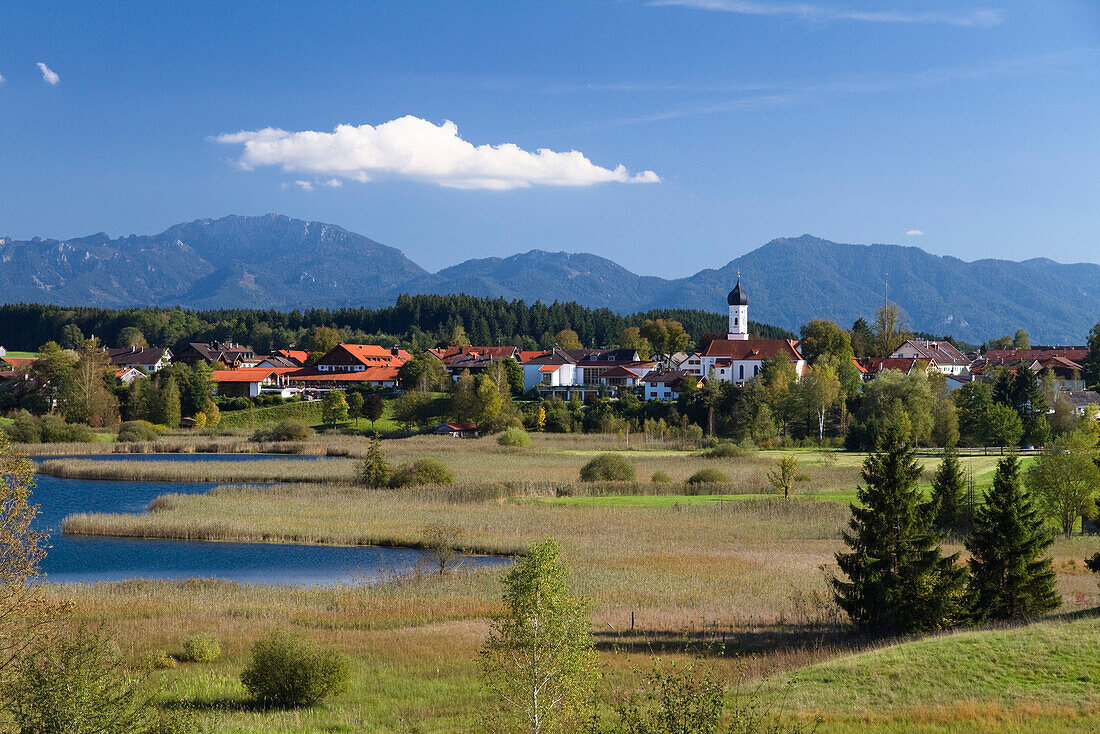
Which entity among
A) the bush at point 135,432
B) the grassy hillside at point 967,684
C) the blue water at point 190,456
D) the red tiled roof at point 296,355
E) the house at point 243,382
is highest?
the red tiled roof at point 296,355

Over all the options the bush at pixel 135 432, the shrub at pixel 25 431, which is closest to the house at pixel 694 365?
the bush at pixel 135 432

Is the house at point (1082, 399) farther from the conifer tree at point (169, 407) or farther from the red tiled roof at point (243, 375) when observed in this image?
the red tiled roof at point (243, 375)

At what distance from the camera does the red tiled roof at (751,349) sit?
106m

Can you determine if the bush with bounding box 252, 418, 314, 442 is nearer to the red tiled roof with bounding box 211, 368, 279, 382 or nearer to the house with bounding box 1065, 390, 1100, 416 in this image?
the red tiled roof with bounding box 211, 368, 279, 382

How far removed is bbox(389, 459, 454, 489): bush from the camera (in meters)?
54.2

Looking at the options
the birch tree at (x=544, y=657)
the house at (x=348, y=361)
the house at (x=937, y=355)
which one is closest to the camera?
the birch tree at (x=544, y=657)

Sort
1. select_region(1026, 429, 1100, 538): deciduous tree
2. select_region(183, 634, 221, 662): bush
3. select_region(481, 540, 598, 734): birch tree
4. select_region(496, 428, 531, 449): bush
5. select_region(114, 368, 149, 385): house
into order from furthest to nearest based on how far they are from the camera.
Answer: select_region(114, 368, 149, 385): house < select_region(496, 428, 531, 449): bush < select_region(1026, 429, 1100, 538): deciduous tree < select_region(183, 634, 221, 662): bush < select_region(481, 540, 598, 734): birch tree

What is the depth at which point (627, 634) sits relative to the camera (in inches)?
953

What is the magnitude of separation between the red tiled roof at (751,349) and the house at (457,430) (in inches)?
1315

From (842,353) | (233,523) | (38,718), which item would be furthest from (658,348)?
(38,718)

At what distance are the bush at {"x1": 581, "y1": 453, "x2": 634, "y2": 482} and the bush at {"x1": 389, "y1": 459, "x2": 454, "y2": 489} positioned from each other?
27.5ft

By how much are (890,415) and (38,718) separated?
7438cm

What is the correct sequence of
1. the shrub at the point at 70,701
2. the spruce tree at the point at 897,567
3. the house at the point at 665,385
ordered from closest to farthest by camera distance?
the shrub at the point at 70,701 → the spruce tree at the point at 897,567 → the house at the point at 665,385

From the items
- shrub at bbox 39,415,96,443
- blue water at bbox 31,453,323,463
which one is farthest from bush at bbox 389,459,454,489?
shrub at bbox 39,415,96,443
